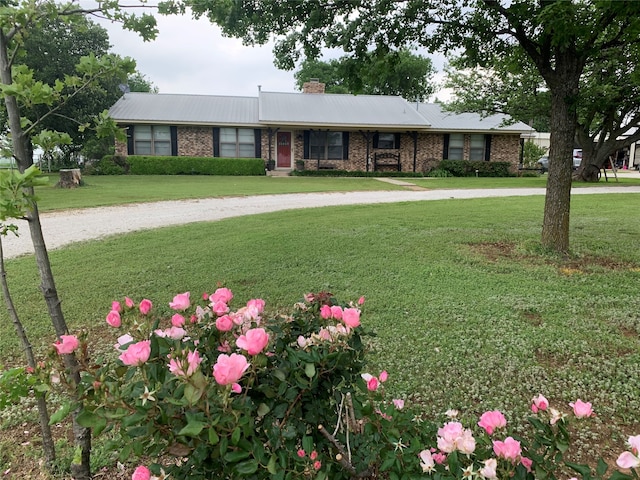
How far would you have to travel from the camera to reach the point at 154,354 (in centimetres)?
129

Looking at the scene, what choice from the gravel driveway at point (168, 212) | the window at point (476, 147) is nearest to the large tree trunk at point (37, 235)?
the gravel driveway at point (168, 212)

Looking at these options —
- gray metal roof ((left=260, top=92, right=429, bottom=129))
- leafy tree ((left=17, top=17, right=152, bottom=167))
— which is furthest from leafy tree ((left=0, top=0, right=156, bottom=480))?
gray metal roof ((left=260, top=92, right=429, bottom=129))

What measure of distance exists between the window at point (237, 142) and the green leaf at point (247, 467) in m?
23.0

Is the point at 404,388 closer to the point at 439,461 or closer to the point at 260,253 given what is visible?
the point at 439,461

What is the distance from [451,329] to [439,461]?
93.4 inches

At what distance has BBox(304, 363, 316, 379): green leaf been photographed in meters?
1.32

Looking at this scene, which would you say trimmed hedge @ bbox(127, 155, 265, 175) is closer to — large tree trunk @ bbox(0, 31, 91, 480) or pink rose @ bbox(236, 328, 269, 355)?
large tree trunk @ bbox(0, 31, 91, 480)

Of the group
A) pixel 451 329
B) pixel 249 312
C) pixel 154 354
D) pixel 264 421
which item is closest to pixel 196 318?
pixel 249 312

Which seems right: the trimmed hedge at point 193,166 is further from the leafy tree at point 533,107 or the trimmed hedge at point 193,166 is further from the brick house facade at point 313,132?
the leafy tree at point 533,107

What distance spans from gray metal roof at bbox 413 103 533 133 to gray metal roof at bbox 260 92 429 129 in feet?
3.32

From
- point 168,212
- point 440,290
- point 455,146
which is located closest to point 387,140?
point 455,146

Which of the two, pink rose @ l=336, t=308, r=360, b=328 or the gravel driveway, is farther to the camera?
the gravel driveway

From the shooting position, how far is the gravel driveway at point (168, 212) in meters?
7.60

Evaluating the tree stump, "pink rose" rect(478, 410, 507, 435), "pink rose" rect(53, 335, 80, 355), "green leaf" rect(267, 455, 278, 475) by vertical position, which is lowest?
"green leaf" rect(267, 455, 278, 475)
